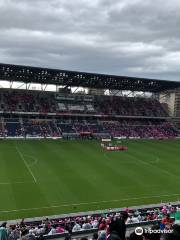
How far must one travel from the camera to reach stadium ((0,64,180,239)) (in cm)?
2553

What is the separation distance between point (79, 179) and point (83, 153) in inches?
662

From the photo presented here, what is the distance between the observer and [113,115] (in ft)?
277

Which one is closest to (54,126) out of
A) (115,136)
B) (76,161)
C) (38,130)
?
(38,130)

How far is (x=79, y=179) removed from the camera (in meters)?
35.5

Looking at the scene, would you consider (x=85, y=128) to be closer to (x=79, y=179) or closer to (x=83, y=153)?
(x=83, y=153)

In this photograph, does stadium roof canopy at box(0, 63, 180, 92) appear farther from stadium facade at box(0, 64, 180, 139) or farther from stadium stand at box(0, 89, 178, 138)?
stadium stand at box(0, 89, 178, 138)

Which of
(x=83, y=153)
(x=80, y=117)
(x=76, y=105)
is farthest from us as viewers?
(x=76, y=105)

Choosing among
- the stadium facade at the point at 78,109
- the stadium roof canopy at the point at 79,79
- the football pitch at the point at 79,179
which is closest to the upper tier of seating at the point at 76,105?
the stadium facade at the point at 78,109

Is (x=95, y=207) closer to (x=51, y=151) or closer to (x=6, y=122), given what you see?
(x=51, y=151)

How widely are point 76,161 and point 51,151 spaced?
28.3 ft

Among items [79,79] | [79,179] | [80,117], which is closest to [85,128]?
[80,117]

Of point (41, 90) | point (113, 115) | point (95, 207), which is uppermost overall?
point (41, 90)

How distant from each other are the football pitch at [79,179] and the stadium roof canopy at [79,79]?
19.4 m

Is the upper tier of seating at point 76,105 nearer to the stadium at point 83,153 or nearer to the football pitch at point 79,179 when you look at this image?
the stadium at point 83,153
